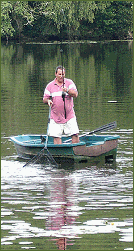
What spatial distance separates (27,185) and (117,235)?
324 centimetres

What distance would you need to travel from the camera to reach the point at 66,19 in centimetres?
6850

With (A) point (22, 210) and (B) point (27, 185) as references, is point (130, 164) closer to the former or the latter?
(B) point (27, 185)

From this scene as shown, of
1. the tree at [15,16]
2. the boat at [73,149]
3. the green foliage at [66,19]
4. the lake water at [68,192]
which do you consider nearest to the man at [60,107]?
the boat at [73,149]

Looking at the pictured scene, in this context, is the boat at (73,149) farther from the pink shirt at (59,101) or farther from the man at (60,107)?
the pink shirt at (59,101)

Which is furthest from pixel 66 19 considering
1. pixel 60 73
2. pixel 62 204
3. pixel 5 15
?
pixel 62 204

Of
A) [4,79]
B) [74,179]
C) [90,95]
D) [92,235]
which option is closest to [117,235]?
[92,235]

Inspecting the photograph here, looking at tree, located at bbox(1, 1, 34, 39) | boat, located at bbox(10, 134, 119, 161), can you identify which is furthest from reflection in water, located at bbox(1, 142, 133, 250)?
tree, located at bbox(1, 1, 34, 39)

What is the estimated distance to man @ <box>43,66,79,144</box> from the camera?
14344 mm

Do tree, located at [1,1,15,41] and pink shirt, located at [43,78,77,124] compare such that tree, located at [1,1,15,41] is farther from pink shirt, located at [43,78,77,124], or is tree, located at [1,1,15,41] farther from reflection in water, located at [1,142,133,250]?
reflection in water, located at [1,142,133,250]

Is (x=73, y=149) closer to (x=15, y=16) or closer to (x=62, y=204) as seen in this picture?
(x=62, y=204)

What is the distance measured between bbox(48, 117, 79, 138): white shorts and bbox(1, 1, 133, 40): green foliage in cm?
5021

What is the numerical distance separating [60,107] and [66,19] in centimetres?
5480

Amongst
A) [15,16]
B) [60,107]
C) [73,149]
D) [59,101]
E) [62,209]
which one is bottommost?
[62,209]

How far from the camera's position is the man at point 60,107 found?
→ 14344 millimetres
